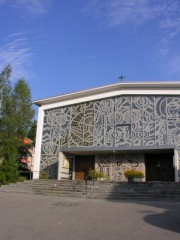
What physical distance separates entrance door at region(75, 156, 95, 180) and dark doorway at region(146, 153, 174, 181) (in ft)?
14.7

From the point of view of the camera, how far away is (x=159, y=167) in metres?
23.1

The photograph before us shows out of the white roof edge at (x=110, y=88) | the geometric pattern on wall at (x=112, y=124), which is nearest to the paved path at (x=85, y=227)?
the geometric pattern on wall at (x=112, y=124)

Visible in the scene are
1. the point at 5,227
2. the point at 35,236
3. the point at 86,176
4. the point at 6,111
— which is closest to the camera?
the point at 35,236

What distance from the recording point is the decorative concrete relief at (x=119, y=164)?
898 inches

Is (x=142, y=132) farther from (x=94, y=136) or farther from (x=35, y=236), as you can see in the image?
(x=35, y=236)

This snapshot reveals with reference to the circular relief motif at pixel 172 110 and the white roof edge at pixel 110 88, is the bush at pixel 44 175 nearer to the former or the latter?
the white roof edge at pixel 110 88

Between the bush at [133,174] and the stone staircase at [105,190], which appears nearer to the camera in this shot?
the stone staircase at [105,190]

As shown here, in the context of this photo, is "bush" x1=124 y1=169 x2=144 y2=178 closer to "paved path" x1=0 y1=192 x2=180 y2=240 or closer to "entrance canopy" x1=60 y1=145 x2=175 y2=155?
"entrance canopy" x1=60 y1=145 x2=175 y2=155

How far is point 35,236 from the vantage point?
251 inches

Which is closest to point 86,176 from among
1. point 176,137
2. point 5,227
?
point 176,137

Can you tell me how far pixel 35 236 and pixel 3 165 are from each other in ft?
55.7

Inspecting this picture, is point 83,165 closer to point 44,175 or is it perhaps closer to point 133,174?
point 44,175

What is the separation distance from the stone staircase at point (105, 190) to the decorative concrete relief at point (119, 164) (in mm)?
3983

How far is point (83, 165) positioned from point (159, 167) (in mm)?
6081
